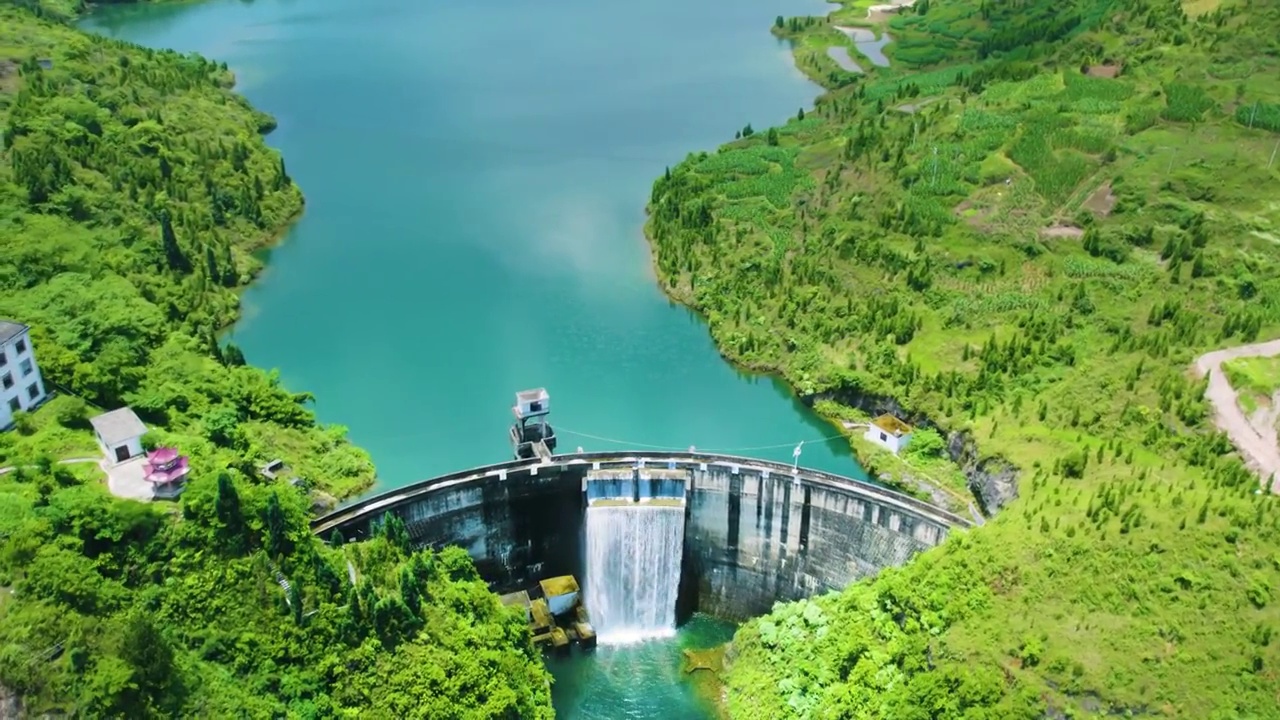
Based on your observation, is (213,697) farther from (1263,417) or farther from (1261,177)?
(1261,177)

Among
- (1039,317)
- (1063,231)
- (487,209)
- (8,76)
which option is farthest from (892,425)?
(8,76)

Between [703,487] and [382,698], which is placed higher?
[703,487]

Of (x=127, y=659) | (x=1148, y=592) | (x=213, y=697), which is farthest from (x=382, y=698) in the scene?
(x=1148, y=592)

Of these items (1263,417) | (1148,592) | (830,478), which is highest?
(1263,417)

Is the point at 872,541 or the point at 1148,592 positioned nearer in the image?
the point at 1148,592

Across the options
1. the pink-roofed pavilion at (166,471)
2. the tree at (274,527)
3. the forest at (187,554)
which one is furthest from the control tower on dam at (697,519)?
the pink-roofed pavilion at (166,471)

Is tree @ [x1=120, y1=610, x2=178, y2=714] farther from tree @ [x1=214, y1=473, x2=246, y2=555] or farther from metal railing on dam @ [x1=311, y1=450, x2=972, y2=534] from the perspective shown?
metal railing on dam @ [x1=311, y1=450, x2=972, y2=534]
